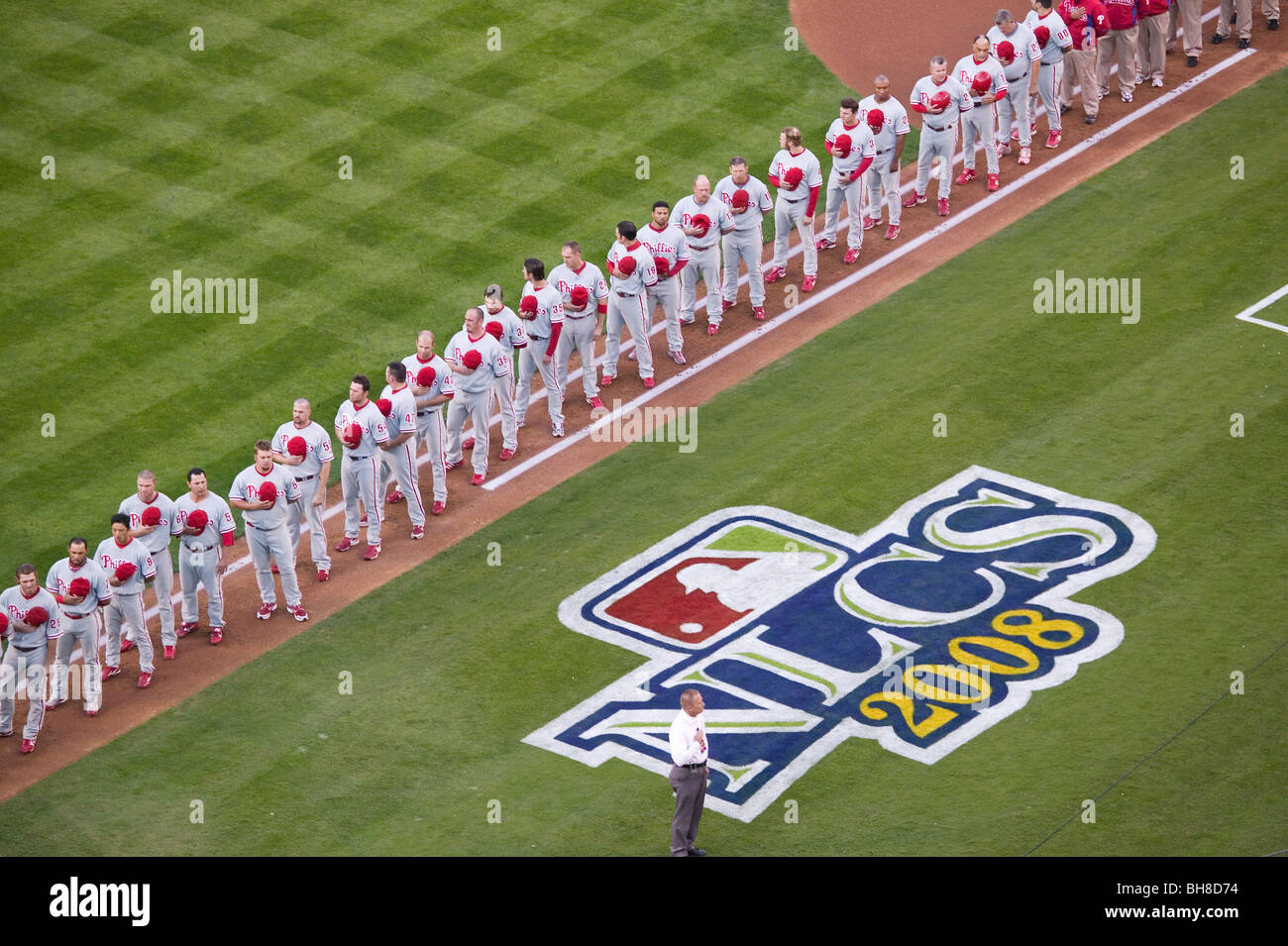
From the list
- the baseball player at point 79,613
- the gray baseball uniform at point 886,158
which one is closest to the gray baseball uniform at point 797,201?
the gray baseball uniform at point 886,158

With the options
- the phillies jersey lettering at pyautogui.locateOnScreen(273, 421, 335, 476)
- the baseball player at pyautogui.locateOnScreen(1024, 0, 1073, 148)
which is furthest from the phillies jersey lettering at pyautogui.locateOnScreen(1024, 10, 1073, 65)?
the phillies jersey lettering at pyautogui.locateOnScreen(273, 421, 335, 476)

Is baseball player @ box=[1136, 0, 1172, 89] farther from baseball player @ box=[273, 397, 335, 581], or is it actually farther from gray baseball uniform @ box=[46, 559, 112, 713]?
gray baseball uniform @ box=[46, 559, 112, 713]

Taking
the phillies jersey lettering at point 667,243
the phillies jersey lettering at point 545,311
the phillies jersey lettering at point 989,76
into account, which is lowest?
the phillies jersey lettering at point 545,311

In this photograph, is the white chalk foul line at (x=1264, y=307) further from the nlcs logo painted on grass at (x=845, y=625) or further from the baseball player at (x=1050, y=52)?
the baseball player at (x=1050, y=52)

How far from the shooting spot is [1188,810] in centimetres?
1477

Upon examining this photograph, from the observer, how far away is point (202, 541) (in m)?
17.0

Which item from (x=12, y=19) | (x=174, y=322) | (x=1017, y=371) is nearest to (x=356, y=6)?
(x=12, y=19)

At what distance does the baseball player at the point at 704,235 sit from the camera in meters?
20.7

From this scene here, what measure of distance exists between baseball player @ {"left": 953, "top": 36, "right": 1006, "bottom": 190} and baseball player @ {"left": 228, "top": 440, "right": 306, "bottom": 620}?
10013mm

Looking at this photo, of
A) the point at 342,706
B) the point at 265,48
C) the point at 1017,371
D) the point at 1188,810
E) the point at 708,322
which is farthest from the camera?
the point at 265,48

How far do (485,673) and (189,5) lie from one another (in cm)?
1379

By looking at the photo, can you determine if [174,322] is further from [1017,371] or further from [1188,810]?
[1188,810]

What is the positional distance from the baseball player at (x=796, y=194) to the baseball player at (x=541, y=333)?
129 inches

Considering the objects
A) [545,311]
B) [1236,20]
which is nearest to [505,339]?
[545,311]
